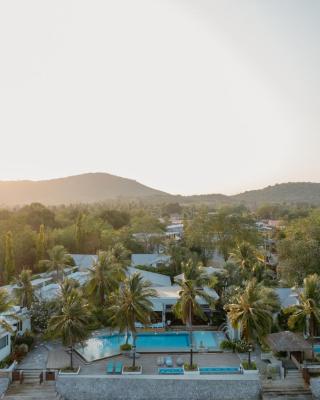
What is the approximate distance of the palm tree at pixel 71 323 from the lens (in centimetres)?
2298

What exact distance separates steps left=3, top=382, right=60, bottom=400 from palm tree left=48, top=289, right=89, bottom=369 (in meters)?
1.75

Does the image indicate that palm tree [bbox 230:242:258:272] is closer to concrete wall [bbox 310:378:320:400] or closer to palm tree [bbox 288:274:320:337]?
palm tree [bbox 288:274:320:337]

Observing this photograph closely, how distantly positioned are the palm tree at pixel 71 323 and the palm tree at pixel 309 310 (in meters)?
13.4

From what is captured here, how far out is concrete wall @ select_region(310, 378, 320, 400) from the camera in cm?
2213

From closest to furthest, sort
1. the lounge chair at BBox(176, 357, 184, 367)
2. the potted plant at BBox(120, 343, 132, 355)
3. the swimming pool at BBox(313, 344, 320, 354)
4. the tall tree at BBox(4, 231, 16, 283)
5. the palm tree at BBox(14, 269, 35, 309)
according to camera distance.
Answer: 1. the lounge chair at BBox(176, 357, 184, 367)
2. the swimming pool at BBox(313, 344, 320, 354)
3. the potted plant at BBox(120, 343, 132, 355)
4. the palm tree at BBox(14, 269, 35, 309)
5. the tall tree at BBox(4, 231, 16, 283)

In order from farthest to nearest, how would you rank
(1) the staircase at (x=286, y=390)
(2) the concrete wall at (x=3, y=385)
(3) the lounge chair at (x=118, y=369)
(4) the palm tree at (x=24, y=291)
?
1. (4) the palm tree at (x=24, y=291)
2. (3) the lounge chair at (x=118, y=369)
3. (2) the concrete wall at (x=3, y=385)
4. (1) the staircase at (x=286, y=390)

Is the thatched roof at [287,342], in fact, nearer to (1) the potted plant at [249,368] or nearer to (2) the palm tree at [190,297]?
(1) the potted plant at [249,368]

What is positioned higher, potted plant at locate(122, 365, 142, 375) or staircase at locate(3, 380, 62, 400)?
potted plant at locate(122, 365, 142, 375)

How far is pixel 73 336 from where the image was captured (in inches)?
908

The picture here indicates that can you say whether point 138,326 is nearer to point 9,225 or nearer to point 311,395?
point 311,395

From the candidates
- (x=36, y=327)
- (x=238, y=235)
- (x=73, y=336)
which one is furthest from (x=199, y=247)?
(x=73, y=336)

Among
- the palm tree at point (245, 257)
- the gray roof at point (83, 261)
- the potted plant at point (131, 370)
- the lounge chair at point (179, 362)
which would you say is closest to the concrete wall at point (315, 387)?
the lounge chair at point (179, 362)

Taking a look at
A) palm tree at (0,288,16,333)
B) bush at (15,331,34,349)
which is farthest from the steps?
bush at (15,331,34,349)

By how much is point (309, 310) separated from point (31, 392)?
17716 mm
